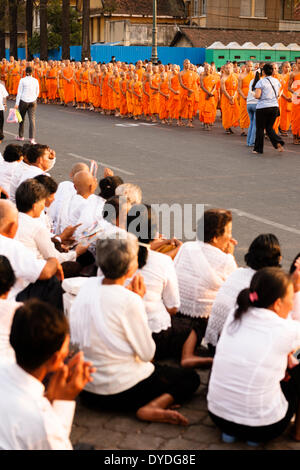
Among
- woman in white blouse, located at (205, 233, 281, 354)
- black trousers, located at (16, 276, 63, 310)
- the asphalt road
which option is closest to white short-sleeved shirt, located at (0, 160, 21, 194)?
the asphalt road

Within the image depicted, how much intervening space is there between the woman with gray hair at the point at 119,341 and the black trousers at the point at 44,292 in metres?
0.83

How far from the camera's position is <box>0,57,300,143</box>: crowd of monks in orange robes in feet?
58.3

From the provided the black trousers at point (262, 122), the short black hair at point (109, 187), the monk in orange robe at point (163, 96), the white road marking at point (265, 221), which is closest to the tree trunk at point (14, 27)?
the monk in orange robe at point (163, 96)

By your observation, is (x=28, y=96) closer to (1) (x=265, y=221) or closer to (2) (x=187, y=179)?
(2) (x=187, y=179)

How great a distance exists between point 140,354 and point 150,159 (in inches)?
398

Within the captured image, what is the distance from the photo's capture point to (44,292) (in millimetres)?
4828

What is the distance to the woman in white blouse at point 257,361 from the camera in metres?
3.63

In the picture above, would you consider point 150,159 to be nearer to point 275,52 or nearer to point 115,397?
point 115,397

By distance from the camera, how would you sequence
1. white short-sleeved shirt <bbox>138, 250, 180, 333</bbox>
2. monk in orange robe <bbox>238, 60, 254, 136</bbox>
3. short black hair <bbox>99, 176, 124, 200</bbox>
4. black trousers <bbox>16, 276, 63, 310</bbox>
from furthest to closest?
1. monk in orange robe <bbox>238, 60, 254, 136</bbox>
2. short black hair <bbox>99, 176, 124, 200</bbox>
3. black trousers <bbox>16, 276, 63, 310</bbox>
4. white short-sleeved shirt <bbox>138, 250, 180, 333</bbox>

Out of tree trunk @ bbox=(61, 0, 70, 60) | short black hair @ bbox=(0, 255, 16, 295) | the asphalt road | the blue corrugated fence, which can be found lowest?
the asphalt road

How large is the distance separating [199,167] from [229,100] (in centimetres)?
612

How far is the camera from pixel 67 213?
268 inches

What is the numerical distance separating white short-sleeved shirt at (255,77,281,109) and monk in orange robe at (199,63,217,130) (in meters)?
4.81

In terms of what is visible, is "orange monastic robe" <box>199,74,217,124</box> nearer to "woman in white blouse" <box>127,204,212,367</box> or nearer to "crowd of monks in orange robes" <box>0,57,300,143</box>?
"crowd of monks in orange robes" <box>0,57,300,143</box>
